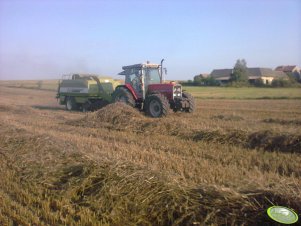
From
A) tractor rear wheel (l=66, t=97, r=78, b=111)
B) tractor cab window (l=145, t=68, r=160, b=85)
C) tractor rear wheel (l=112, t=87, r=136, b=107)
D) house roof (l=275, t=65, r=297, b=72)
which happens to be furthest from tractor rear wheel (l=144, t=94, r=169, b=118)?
house roof (l=275, t=65, r=297, b=72)

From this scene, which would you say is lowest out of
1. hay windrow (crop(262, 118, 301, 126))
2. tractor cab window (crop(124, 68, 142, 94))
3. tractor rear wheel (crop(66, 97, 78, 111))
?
hay windrow (crop(262, 118, 301, 126))

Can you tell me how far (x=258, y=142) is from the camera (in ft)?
26.3

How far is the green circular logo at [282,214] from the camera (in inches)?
134

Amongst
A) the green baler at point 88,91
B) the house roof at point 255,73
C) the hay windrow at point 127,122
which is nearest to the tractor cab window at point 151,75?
the hay windrow at point 127,122

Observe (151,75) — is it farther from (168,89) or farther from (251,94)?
(251,94)

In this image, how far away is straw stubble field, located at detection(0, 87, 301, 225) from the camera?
13.1 feet

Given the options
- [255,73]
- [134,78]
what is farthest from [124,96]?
[255,73]

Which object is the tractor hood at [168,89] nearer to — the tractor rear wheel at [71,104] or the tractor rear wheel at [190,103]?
the tractor rear wheel at [190,103]

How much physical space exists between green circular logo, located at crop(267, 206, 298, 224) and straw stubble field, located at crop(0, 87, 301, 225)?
0.19 meters

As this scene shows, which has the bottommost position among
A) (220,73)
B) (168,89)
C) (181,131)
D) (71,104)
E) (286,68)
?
(181,131)

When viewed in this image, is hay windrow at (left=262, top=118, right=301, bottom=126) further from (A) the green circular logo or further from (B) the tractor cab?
(A) the green circular logo

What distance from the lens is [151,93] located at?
43.8 ft

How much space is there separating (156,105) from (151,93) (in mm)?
709

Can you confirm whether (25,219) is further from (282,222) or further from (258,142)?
(258,142)
